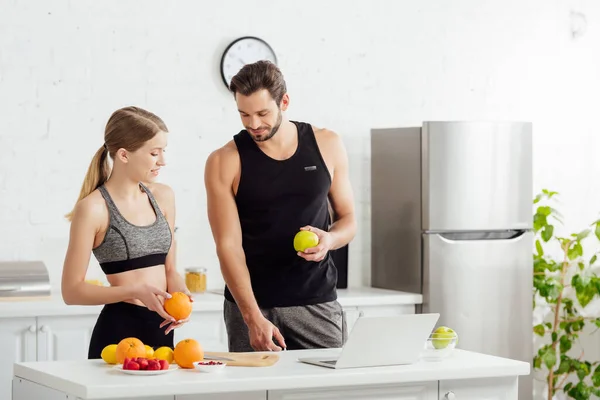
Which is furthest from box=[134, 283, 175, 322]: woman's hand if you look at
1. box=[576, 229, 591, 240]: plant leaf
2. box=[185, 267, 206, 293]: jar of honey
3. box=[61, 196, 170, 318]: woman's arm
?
box=[576, 229, 591, 240]: plant leaf

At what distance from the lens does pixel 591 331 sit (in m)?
5.27

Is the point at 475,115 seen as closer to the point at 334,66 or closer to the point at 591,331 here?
the point at 334,66

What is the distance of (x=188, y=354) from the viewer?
2416 millimetres

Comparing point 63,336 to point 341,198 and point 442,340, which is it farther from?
point 442,340

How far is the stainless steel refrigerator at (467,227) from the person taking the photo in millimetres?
4465

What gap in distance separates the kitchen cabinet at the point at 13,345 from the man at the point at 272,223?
1.16 meters

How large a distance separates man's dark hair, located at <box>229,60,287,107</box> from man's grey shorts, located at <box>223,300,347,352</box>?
65 cm

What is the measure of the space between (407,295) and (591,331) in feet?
4.49

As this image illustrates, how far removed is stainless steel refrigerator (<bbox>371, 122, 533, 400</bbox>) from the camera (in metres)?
4.46

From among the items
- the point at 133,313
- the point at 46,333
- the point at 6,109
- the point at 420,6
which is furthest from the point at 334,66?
the point at 133,313

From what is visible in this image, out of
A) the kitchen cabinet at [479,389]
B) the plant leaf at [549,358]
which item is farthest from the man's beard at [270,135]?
the plant leaf at [549,358]

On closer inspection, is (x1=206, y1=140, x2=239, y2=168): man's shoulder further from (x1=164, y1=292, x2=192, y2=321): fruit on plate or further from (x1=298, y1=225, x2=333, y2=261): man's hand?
(x1=164, y1=292, x2=192, y2=321): fruit on plate

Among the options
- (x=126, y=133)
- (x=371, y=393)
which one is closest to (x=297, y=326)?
(x=371, y=393)

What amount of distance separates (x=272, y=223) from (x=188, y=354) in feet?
2.15
